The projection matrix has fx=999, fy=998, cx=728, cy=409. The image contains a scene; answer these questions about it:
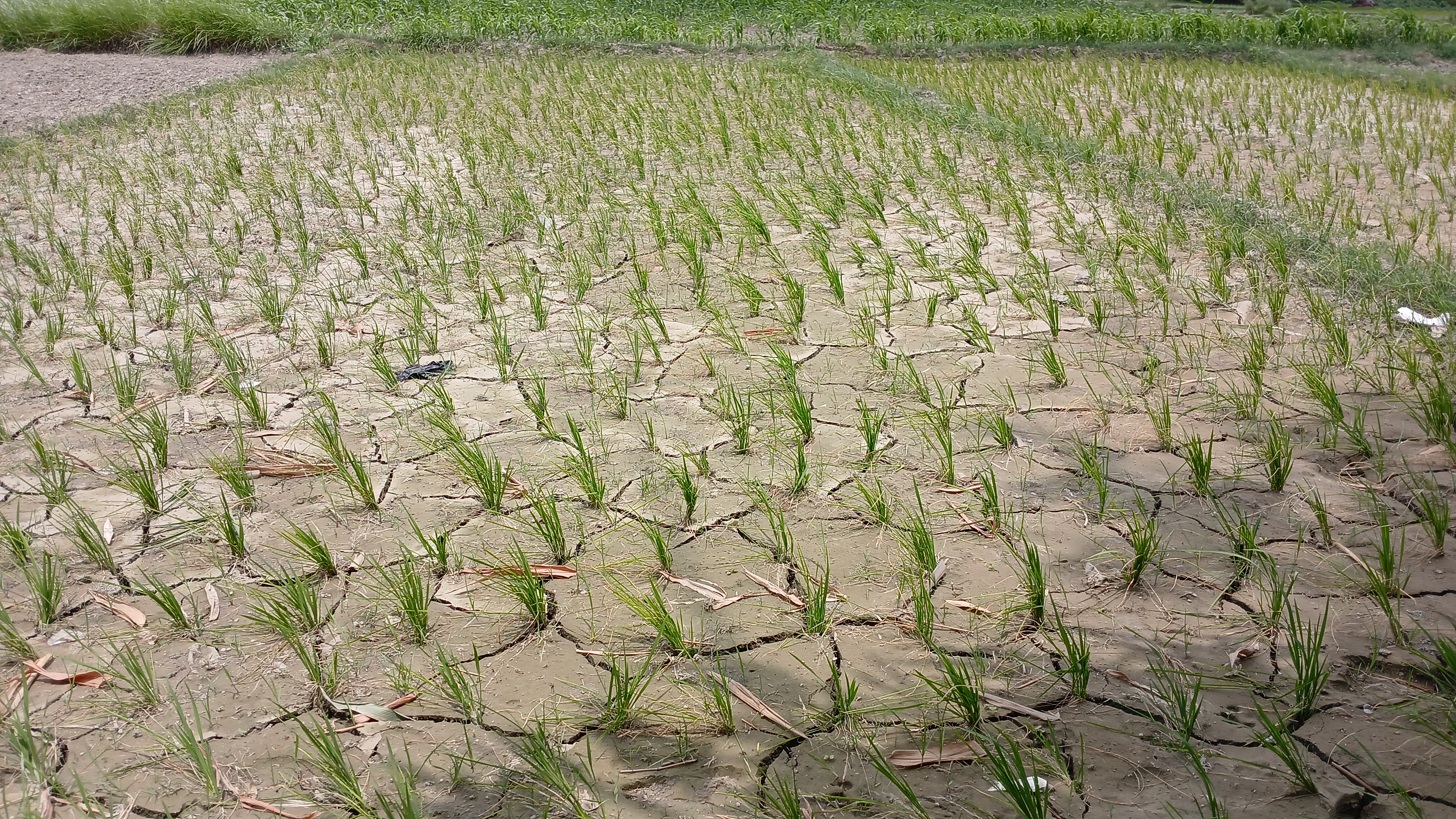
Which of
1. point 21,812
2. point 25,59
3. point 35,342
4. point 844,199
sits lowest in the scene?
point 21,812

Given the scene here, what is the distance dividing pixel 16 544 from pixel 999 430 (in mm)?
2314

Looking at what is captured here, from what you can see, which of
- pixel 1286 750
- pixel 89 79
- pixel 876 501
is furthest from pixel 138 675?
pixel 89 79

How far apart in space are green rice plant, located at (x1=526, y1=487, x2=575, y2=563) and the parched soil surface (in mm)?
6581

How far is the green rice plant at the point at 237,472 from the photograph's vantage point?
243 centimetres

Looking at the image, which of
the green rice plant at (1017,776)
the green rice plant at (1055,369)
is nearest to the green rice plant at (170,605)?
the green rice plant at (1017,776)

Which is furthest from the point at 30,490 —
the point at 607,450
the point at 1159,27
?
the point at 1159,27

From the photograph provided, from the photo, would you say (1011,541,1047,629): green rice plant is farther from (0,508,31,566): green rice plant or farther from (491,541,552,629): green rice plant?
(0,508,31,566): green rice plant

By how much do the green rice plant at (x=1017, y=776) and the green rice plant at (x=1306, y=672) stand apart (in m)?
0.45

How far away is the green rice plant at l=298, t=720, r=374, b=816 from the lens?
5.00 ft

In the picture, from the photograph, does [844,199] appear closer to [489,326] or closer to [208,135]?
[489,326]

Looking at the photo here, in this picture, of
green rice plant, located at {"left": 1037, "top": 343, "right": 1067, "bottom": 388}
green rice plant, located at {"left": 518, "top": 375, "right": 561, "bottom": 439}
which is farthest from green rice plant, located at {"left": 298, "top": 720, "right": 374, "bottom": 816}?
green rice plant, located at {"left": 1037, "top": 343, "right": 1067, "bottom": 388}

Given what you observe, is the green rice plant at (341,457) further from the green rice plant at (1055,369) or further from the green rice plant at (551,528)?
the green rice plant at (1055,369)

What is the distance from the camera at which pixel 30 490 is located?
249 cm

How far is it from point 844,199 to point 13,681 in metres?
3.70
